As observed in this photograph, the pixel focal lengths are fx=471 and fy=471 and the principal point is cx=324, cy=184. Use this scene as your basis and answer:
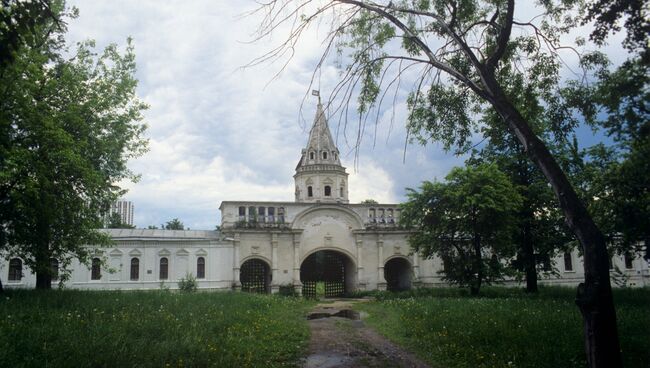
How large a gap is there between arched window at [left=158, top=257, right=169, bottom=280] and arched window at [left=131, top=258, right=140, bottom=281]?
1.50 metres

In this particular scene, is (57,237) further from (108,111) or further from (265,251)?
(265,251)

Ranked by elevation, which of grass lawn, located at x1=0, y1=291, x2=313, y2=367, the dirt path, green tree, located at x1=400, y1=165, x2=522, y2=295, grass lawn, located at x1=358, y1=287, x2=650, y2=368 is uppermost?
green tree, located at x1=400, y1=165, x2=522, y2=295

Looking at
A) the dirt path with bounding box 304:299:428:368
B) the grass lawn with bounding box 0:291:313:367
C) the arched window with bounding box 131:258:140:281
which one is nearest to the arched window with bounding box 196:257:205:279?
the arched window with bounding box 131:258:140:281

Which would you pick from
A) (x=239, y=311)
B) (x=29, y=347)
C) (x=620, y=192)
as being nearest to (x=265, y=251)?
(x=239, y=311)

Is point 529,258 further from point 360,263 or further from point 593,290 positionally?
point 593,290

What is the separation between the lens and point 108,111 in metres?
21.2

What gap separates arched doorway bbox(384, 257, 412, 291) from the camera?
3747 cm

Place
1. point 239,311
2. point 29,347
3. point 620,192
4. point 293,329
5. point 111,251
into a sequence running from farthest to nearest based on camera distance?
point 111,251 < point 620,192 < point 239,311 < point 293,329 < point 29,347

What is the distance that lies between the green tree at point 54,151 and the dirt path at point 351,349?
8.62 metres

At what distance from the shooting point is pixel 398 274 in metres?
39.4

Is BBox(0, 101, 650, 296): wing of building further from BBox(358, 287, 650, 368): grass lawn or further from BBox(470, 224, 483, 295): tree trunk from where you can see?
BBox(358, 287, 650, 368): grass lawn

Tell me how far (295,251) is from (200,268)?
6870 millimetres

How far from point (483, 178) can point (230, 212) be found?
1877 centimetres

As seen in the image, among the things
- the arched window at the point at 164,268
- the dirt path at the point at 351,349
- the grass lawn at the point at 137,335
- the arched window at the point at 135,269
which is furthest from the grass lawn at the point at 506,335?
the arched window at the point at 135,269
